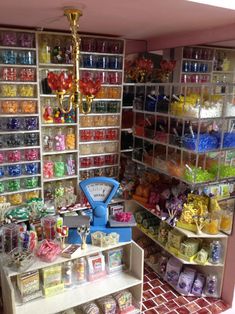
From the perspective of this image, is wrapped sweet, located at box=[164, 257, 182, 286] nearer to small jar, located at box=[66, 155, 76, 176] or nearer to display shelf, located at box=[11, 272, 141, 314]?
display shelf, located at box=[11, 272, 141, 314]

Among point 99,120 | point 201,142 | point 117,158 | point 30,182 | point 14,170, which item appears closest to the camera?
point 201,142

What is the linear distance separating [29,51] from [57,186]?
4.30ft

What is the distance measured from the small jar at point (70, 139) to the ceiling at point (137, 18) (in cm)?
95

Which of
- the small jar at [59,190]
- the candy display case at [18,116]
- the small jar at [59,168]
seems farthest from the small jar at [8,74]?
the small jar at [59,190]

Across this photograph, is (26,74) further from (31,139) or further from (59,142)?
(59,142)

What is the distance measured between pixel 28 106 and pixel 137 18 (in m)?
1.23

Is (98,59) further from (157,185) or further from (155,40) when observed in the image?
(157,185)

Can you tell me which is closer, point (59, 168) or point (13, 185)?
point (13, 185)

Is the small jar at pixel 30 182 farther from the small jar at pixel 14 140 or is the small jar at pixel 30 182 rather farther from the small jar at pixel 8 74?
the small jar at pixel 8 74

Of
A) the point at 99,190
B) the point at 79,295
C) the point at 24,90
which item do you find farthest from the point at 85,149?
the point at 79,295

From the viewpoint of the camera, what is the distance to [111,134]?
322cm

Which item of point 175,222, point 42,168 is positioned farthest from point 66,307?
point 42,168

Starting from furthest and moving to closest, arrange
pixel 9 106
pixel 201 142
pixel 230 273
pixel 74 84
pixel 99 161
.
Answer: pixel 99 161, pixel 9 106, pixel 230 273, pixel 201 142, pixel 74 84

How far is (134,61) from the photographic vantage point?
324cm
